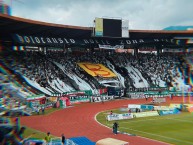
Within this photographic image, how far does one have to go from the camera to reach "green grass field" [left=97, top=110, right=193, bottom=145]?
26766mm

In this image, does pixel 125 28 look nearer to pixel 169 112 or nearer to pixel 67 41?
pixel 67 41

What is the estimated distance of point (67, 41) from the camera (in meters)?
58.9

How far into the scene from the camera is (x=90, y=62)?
6531cm

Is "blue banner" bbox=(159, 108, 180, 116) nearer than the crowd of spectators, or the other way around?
"blue banner" bbox=(159, 108, 180, 116)

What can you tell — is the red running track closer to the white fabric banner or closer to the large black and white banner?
the large black and white banner

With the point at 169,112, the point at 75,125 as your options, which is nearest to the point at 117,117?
the point at 75,125

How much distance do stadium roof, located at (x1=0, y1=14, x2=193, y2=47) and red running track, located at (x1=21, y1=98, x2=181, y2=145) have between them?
48.1 ft

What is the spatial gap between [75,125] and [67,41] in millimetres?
28538

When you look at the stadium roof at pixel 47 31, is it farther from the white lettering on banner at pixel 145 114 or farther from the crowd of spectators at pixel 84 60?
the white lettering on banner at pixel 145 114

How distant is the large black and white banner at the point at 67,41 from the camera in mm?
52772

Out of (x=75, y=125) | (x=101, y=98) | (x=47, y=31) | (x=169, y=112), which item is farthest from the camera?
(x=101, y=98)

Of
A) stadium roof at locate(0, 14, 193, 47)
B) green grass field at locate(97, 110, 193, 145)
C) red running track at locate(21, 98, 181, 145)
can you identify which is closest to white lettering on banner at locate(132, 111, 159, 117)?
green grass field at locate(97, 110, 193, 145)

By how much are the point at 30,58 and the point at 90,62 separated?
47.1ft

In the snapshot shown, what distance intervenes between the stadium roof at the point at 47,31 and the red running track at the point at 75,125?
577 inches
